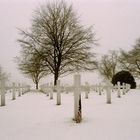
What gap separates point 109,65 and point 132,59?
12395 millimetres

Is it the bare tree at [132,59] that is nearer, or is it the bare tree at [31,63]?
the bare tree at [31,63]

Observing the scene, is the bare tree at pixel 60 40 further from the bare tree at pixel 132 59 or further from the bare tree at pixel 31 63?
the bare tree at pixel 132 59

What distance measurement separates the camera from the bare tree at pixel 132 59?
4953cm

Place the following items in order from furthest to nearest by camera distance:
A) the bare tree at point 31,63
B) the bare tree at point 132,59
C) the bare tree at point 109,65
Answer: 1. the bare tree at point 109,65
2. the bare tree at point 132,59
3. the bare tree at point 31,63

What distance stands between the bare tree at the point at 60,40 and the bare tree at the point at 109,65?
89.9 feet

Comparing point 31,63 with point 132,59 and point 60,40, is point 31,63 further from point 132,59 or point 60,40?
point 132,59

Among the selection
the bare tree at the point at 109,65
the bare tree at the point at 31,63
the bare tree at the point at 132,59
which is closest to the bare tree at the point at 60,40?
the bare tree at the point at 31,63

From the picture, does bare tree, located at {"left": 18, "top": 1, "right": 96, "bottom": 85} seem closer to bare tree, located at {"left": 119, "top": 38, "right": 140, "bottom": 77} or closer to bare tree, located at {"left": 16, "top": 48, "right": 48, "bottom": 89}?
bare tree, located at {"left": 16, "top": 48, "right": 48, "bottom": 89}

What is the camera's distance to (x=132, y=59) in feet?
164

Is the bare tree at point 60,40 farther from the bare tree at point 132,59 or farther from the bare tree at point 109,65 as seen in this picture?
the bare tree at point 109,65

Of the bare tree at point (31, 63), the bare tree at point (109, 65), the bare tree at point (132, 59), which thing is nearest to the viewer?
the bare tree at point (31, 63)

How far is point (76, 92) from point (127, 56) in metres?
44.8

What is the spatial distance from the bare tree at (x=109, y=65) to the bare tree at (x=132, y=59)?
673cm

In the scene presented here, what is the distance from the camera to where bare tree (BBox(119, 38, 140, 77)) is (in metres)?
49.5
